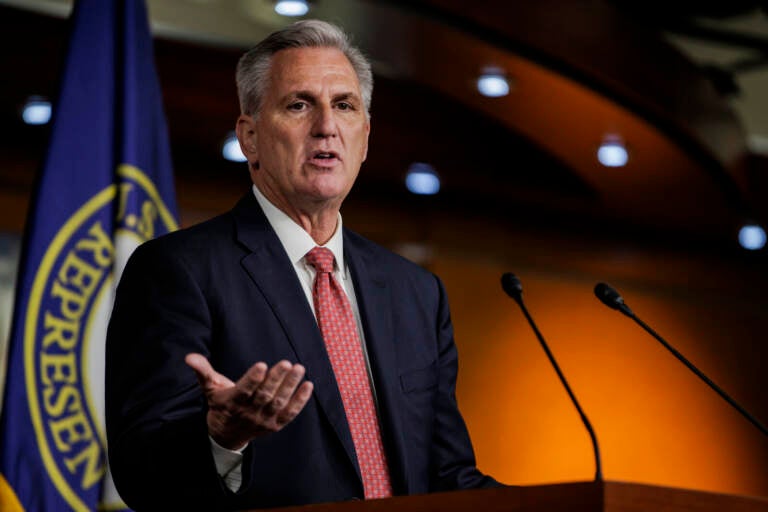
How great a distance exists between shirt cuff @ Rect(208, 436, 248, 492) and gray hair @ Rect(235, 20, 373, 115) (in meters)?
0.73

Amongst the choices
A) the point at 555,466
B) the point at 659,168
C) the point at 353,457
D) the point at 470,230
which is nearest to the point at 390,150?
the point at 470,230

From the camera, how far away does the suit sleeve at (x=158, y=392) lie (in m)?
1.70

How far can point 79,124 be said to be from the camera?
133 inches

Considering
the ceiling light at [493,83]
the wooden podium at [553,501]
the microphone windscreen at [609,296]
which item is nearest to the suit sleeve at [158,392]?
the wooden podium at [553,501]

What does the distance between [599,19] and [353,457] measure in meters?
3.47

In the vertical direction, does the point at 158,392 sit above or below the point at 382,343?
below

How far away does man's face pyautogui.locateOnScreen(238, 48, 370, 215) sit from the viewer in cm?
209

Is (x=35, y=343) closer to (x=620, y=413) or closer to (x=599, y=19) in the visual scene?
(x=599, y=19)

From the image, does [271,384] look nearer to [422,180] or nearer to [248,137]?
[248,137]

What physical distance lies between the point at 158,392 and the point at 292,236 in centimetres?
42

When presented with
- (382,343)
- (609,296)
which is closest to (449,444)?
(382,343)

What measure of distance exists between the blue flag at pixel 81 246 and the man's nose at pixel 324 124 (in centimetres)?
130

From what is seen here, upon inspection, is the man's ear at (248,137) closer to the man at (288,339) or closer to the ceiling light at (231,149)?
the man at (288,339)

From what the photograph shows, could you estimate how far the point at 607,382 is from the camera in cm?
706
